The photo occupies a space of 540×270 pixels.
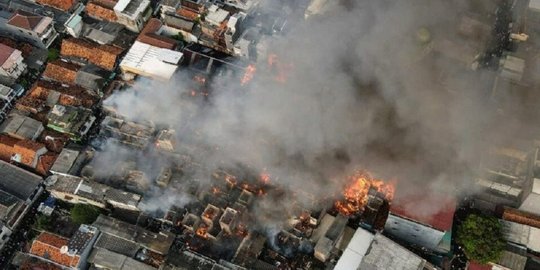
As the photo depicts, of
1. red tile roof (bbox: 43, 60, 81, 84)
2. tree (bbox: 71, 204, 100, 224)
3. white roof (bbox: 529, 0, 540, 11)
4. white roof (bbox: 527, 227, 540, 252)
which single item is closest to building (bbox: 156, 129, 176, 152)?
tree (bbox: 71, 204, 100, 224)

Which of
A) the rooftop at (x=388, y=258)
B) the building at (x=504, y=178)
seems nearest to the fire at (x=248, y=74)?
the rooftop at (x=388, y=258)

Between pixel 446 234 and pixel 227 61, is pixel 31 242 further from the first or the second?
pixel 446 234

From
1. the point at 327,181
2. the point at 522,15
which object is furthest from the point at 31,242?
the point at 522,15

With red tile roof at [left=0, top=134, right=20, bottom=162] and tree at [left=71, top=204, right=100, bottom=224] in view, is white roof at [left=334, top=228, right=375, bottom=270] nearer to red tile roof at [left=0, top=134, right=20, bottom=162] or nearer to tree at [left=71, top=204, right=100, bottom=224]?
tree at [left=71, top=204, right=100, bottom=224]

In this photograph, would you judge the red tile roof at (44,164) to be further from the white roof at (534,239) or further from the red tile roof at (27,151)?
the white roof at (534,239)

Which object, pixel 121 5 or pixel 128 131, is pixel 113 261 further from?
pixel 121 5

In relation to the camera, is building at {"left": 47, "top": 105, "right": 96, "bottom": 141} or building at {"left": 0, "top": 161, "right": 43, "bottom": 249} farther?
building at {"left": 47, "top": 105, "right": 96, "bottom": 141}

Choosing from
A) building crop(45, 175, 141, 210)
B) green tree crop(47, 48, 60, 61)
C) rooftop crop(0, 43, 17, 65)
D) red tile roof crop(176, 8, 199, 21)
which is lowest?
building crop(45, 175, 141, 210)
